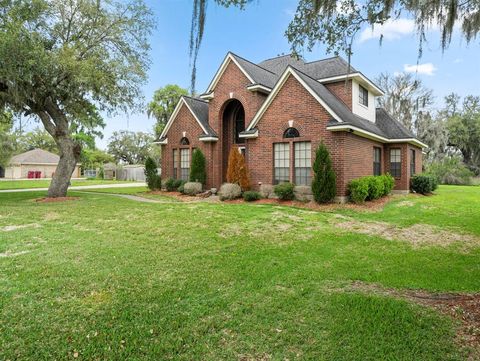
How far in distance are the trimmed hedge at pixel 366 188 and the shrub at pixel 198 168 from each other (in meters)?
7.72

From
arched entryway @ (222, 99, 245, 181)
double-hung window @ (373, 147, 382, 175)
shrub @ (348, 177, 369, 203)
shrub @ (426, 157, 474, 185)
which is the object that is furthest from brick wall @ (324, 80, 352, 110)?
shrub @ (426, 157, 474, 185)

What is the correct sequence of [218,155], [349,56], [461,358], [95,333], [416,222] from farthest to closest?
[218,155] → [416,222] → [349,56] → [95,333] → [461,358]

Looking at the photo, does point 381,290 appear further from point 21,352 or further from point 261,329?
point 21,352

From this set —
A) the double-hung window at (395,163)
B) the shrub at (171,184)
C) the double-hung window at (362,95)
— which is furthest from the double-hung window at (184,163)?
the double-hung window at (395,163)

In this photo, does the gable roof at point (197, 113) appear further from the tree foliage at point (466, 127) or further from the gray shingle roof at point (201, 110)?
the tree foliage at point (466, 127)

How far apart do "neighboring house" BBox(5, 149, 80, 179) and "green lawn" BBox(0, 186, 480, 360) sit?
4442 cm

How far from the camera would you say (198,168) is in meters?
16.9

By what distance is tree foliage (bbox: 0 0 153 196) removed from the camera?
1163cm

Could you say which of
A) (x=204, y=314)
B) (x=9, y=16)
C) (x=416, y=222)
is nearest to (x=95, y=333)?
(x=204, y=314)

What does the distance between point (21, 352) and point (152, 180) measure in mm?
16459

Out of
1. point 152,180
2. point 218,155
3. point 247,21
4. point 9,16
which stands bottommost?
point 152,180

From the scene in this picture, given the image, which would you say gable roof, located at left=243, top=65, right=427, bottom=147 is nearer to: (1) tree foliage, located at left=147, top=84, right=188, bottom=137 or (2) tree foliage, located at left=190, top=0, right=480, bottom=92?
(2) tree foliage, located at left=190, top=0, right=480, bottom=92

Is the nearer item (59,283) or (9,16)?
(59,283)

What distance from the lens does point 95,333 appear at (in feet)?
10.8
